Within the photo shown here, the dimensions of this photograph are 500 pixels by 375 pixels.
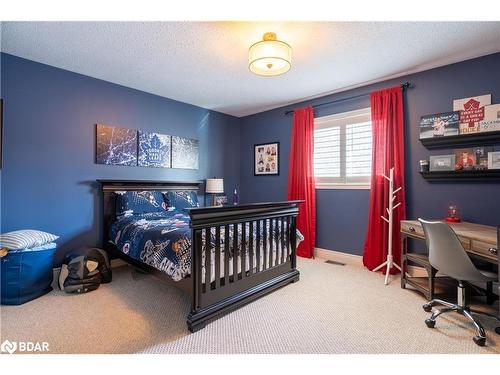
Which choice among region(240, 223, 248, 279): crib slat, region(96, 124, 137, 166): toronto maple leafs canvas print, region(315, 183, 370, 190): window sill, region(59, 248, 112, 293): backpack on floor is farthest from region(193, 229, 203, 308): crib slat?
region(315, 183, 370, 190): window sill

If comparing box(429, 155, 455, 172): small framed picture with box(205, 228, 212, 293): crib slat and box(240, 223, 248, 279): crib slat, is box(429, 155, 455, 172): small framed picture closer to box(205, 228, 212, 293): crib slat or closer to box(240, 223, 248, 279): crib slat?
box(240, 223, 248, 279): crib slat

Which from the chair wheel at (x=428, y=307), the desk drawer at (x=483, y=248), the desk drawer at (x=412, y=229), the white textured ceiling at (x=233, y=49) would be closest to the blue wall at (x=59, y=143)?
the white textured ceiling at (x=233, y=49)

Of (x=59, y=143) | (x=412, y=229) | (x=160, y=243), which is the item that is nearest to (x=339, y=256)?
(x=412, y=229)

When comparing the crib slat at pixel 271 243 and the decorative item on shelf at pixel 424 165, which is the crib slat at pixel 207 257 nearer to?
the crib slat at pixel 271 243

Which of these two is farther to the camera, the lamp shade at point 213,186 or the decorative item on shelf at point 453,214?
the lamp shade at point 213,186

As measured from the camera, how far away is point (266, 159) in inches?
182

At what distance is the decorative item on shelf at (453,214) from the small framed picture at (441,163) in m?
0.42

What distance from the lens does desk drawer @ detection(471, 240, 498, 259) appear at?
1.83 m

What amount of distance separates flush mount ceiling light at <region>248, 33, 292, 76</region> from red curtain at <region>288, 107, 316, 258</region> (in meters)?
1.77

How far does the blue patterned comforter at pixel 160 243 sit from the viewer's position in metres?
2.00
